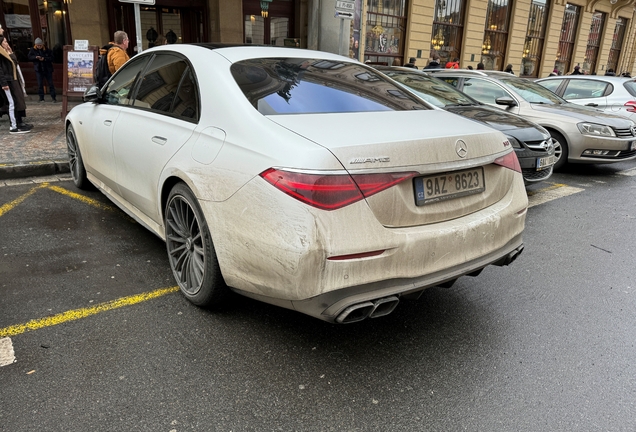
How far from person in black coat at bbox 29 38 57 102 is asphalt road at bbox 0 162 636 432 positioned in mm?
9971

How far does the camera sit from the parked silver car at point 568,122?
7227 mm

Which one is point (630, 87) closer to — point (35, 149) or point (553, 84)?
point (553, 84)

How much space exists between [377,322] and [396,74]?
5.12 m

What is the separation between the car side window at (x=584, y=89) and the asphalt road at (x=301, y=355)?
7382mm

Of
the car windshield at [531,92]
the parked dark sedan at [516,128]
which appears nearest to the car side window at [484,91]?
the car windshield at [531,92]

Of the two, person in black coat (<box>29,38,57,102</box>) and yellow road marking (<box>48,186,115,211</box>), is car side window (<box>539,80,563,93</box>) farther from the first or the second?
person in black coat (<box>29,38,57,102</box>)

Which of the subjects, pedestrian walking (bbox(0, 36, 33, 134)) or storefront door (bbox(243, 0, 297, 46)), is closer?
pedestrian walking (bbox(0, 36, 33, 134))

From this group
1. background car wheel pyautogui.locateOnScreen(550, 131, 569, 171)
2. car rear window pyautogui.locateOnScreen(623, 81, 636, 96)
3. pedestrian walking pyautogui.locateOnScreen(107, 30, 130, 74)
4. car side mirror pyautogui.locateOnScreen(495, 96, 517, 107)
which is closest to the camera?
car side mirror pyautogui.locateOnScreen(495, 96, 517, 107)

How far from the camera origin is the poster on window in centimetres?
898

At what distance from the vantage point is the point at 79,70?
905 centimetres

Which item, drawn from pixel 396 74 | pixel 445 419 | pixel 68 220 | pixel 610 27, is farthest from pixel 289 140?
pixel 610 27

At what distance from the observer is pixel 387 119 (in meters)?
2.66

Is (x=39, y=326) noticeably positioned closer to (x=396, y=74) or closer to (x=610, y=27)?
(x=396, y=74)

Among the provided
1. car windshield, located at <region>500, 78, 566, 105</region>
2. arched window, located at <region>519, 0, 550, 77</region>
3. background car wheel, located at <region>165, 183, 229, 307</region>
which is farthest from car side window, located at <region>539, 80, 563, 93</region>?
arched window, located at <region>519, 0, 550, 77</region>
